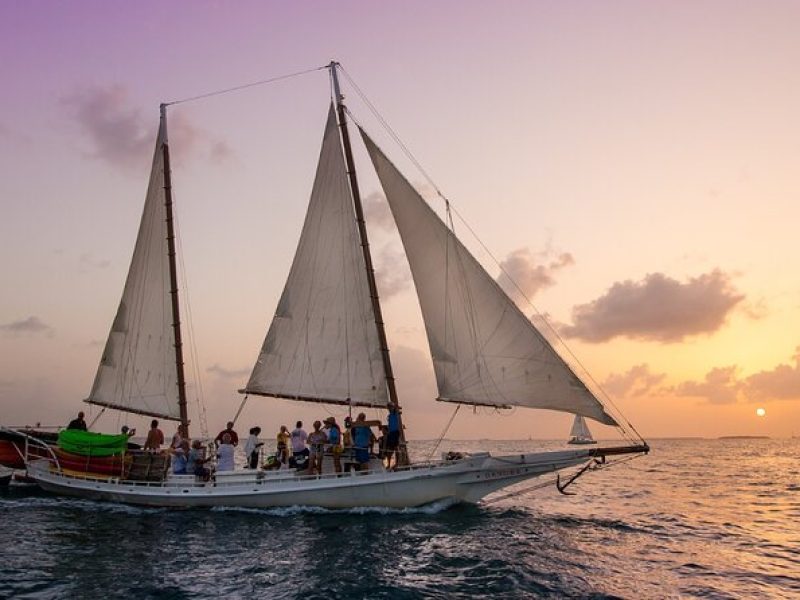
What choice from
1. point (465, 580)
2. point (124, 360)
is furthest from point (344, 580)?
point (124, 360)

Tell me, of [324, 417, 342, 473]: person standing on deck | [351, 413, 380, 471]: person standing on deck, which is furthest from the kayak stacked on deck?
[351, 413, 380, 471]: person standing on deck

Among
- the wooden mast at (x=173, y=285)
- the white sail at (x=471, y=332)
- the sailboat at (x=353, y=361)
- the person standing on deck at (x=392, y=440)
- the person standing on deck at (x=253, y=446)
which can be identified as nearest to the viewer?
the white sail at (x=471, y=332)

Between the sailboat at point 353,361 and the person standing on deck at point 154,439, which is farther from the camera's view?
the person standing on deck at point 154,439

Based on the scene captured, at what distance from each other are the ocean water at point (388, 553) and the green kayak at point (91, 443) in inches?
96.2

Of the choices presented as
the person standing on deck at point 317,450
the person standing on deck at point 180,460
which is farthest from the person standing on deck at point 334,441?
the person standing on deck at point 180,460

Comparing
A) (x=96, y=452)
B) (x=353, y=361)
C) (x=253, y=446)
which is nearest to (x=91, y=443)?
(x=96, y=452)

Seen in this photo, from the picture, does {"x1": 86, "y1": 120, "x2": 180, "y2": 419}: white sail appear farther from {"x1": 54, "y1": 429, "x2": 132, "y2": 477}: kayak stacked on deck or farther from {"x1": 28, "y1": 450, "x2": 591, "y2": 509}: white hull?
{"x1": 28, "y1": 450, "x2": 591, "y2": 509}: white hull

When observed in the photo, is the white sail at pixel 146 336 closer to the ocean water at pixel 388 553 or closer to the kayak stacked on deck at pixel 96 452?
the kayak stacked on deck at pixel 96 452

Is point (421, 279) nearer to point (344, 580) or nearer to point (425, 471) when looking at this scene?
point (425, 471)

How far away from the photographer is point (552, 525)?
2519 cm

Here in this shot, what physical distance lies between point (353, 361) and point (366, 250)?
492 centimetres

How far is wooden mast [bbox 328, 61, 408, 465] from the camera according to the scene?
27.3 meters

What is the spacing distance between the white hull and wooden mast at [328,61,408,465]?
179cm

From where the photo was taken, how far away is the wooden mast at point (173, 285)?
3183 cm
